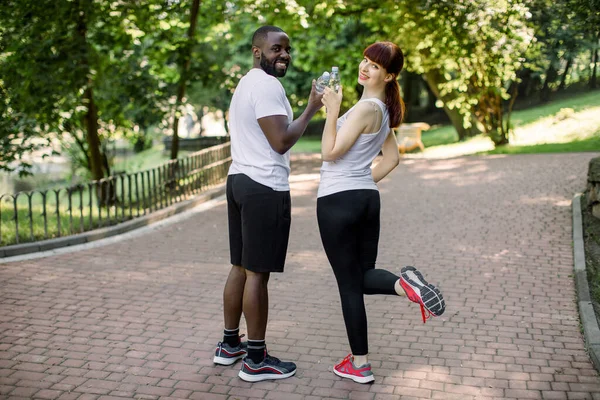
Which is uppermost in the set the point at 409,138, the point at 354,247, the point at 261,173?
the point at 261,173

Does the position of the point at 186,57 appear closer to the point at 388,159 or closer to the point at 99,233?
the point at 99,233

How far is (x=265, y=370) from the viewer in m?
4.59

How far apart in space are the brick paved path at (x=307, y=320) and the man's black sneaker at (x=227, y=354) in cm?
9

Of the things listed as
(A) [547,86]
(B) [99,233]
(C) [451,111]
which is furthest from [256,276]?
(A) [547,86]

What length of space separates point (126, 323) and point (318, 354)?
1.69 m

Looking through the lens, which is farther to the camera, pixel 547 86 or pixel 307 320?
pixel 547 86

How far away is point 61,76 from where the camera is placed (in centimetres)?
1131

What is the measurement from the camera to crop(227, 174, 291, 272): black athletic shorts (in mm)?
4375

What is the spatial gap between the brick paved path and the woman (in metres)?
0.65

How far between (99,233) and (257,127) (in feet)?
18.0

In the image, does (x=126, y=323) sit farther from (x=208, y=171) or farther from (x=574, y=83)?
(x=574, y=83)

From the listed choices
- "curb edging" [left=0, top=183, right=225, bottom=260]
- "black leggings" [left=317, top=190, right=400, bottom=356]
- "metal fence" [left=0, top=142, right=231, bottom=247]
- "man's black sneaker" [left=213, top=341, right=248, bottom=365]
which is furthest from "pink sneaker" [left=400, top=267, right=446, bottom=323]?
"curb edging" [left=0, top=183, right=225, bottom=260]

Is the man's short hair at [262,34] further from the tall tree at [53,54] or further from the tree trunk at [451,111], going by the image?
the tree trunk at [451,111]

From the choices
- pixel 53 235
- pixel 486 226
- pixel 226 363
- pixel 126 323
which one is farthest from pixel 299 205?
pixel 226 363
